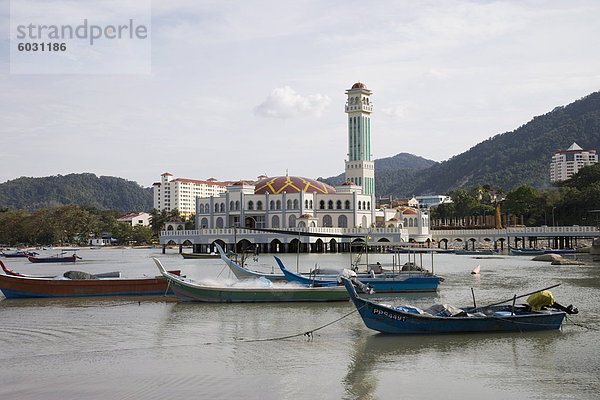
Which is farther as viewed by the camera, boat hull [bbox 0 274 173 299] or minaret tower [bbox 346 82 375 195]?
minaret tower [bbox 346 82 375 195]

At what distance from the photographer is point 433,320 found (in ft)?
64.3

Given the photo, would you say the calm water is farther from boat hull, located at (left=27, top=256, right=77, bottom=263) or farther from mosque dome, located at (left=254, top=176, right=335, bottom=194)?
mosque dome, located at (left=254, top=176, right=335, bottom=194)

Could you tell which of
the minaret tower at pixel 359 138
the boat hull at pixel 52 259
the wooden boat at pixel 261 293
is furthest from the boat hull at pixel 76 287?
the minaret tower at pixel 359 138

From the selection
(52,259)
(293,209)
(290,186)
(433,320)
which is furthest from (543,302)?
(290,186)

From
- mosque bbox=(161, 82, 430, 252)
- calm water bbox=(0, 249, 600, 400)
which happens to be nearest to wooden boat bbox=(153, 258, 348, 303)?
calm water bbox=(0, 249, 600, 400)

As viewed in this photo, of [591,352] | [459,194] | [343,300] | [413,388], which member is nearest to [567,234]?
[459,194]

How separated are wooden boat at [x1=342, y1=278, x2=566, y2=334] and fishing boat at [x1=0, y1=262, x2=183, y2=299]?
1377 centimetres

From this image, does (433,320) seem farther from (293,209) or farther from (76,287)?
(293,209)

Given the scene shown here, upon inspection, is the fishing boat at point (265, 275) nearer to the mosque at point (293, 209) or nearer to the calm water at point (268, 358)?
the calm water at point (268, 358)

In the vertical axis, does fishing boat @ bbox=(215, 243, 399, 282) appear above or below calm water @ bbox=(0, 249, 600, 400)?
above

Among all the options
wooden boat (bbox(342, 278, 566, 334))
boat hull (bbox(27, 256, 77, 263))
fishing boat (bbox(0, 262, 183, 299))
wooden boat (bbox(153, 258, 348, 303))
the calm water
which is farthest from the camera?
boat hull (bbox(27, 256, 77, 263))

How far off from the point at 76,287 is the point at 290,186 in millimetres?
70394

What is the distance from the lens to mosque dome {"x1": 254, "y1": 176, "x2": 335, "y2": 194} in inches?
3942

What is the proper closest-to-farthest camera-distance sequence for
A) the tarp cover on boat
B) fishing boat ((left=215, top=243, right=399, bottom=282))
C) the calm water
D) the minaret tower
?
the calm water
the tarp cover on boat
fishing boat ((left=215, top=243, right=399, bottom=282))
the minaret tower
